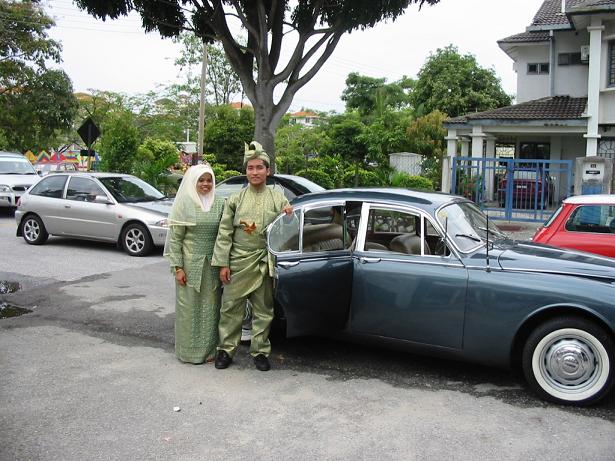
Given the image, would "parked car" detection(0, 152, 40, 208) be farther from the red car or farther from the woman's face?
the red car

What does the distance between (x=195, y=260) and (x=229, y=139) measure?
22779 mm

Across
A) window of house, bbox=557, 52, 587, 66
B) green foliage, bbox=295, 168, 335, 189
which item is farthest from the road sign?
window of house, bbox=557, 52, 587, 66

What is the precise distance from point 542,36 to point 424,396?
2174 cm

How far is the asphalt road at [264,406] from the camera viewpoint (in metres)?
3.87

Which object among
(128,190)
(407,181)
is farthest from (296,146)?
(128,190)

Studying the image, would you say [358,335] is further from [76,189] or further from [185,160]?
[185,160]

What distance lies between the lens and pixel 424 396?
477 cm

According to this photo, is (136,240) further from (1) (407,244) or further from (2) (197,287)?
(1) (407,244)

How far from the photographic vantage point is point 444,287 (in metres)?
4.87

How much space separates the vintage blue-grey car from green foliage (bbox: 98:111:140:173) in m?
15.9

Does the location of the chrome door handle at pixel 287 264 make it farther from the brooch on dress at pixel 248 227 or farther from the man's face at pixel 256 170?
the man's face at pixel 256 170

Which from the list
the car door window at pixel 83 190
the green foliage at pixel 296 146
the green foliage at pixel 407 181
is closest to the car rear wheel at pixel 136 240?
the car door window at pixel 83 190

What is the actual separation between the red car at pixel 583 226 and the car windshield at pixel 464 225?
2084 mm

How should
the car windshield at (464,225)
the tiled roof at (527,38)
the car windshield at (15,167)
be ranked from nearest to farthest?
the car windshield at (464,225) < the car windshield at (15,167) < the tiled roof at (527,38)
